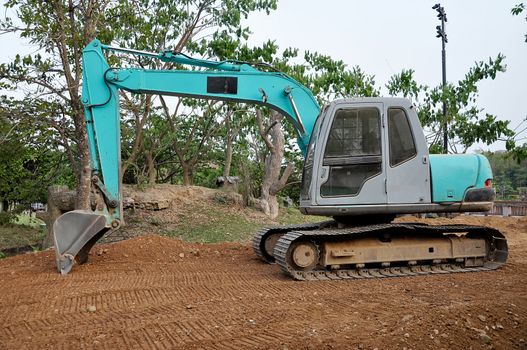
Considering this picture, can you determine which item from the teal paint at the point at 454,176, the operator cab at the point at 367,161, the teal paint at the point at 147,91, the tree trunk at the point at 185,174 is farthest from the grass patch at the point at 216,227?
the teal paint at the point at 454,176

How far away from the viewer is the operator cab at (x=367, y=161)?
7.16 meters

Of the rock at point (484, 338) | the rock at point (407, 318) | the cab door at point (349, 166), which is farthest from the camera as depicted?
the cab door at point (349, 166)

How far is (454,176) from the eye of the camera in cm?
736

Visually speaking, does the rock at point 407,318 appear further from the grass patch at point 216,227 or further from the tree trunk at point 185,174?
the tree trunk at point 185,174

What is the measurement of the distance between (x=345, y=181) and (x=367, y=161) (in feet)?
1.28

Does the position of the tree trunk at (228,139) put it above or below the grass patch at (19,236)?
above

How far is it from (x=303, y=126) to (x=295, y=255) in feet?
6.32

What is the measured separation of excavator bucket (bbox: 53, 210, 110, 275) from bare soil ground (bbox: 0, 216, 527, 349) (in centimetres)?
26

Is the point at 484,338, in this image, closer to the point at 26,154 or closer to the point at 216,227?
the point at 216,227

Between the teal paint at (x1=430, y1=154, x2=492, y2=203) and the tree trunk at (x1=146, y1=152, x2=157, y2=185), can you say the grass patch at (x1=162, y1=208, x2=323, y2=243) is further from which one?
the teal paint at (x1=430, y1=154, x2=492, y2=203)

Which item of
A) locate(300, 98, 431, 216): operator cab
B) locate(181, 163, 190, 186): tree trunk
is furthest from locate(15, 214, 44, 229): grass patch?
locate(300, 98, 431, 216): operator cab

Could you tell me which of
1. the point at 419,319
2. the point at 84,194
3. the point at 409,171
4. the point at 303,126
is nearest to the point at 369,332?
the point at 419,319

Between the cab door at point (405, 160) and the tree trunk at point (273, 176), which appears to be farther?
the tree trunk at point (273, 176)

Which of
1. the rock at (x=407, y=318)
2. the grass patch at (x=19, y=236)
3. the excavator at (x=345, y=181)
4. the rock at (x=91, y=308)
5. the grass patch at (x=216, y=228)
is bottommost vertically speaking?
the grass patch at (x=19, y=236)
